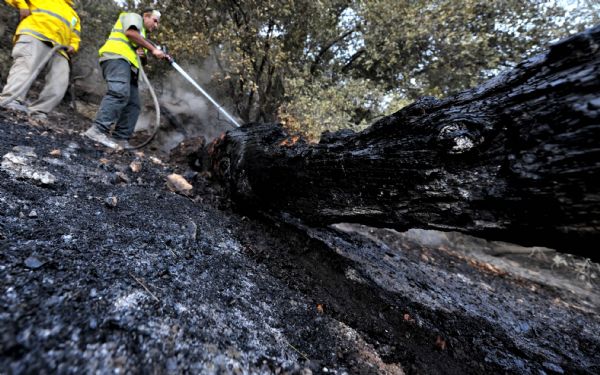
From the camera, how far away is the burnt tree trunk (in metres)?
1.00

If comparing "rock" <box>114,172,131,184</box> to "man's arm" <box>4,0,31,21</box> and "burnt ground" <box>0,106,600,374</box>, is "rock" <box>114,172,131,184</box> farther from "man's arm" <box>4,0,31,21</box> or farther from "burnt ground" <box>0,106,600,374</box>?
"man's arm" <box>4,0,31,21</box>

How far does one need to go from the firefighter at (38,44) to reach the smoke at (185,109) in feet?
8.61

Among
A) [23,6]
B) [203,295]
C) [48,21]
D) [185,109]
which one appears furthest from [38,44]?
[203,295]

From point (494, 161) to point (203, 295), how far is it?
63.4 inches

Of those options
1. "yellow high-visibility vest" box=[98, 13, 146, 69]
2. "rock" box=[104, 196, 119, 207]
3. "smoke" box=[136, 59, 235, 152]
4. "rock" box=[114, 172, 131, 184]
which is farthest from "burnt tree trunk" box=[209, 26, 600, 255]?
"smoke" box=[136, 59, 235, 152]

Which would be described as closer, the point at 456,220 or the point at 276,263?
the point at 456,220

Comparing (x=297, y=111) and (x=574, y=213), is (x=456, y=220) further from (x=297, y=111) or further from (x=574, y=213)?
(x=297, y=111)

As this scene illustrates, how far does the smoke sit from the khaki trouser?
101 inches

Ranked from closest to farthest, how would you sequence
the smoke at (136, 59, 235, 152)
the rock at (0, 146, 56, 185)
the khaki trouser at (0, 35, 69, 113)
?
the rock at (0, 146, 56, 185)
the khaki trouser at (0, 35, 69, 113)
the smoke at (136, 59, 235, 152)

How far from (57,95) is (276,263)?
15.3 feet

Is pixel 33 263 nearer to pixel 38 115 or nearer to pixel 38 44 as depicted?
pixel 38 115

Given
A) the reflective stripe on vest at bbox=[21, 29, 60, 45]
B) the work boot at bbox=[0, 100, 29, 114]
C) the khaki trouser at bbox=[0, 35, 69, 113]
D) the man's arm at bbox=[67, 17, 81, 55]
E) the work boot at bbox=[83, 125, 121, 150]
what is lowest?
the work boot at bbox=[83, 125, 121, 150]

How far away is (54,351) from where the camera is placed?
2.69 feet

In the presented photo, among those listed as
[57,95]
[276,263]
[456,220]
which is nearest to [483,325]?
[456,220]
